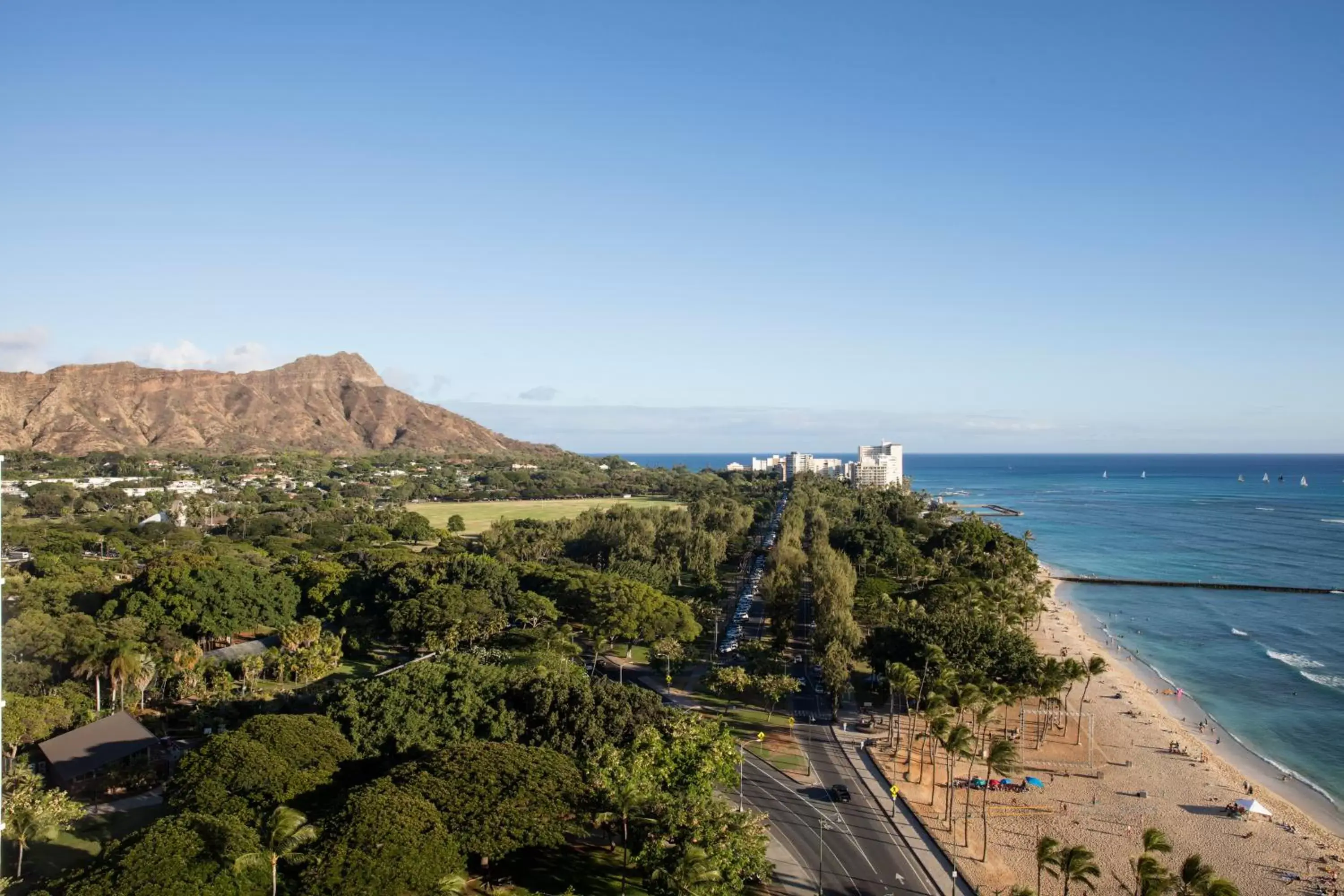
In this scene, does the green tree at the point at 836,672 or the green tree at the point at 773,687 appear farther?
the green tree at the point at 836,672

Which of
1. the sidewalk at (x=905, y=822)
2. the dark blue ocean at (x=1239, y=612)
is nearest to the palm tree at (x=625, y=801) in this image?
the sidewalk at (x=905, y=822)

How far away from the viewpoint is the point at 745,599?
2825 inches

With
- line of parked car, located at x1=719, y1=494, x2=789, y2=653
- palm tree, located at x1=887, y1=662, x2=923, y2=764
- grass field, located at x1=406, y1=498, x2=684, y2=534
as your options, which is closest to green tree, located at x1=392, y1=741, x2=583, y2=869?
palm tree, located at x1=887, y1=662, x2=923, y2=764

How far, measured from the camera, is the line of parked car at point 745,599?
5712 cm

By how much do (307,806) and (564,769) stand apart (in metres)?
8.95

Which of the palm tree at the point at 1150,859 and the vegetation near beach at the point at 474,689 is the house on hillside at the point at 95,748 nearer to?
the vegetation near beach at the point at 474,689

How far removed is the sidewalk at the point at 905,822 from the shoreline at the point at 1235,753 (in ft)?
60.8

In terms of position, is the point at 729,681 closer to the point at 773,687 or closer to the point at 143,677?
the point at 773,687

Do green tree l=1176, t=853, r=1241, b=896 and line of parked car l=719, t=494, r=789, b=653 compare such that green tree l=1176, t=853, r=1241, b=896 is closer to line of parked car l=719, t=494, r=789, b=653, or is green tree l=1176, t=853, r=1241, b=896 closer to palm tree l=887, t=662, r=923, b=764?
palm tree l=887, t=662, r=923, b=764

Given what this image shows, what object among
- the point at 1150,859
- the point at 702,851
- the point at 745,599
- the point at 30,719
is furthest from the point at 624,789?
the point at 745,599

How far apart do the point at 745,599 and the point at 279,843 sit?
173 feet

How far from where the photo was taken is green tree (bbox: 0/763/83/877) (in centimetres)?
2541

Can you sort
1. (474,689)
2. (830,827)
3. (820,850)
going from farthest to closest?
(474,689) → (830,827) → (820,850)

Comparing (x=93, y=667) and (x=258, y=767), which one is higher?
(x=258, y=767)
